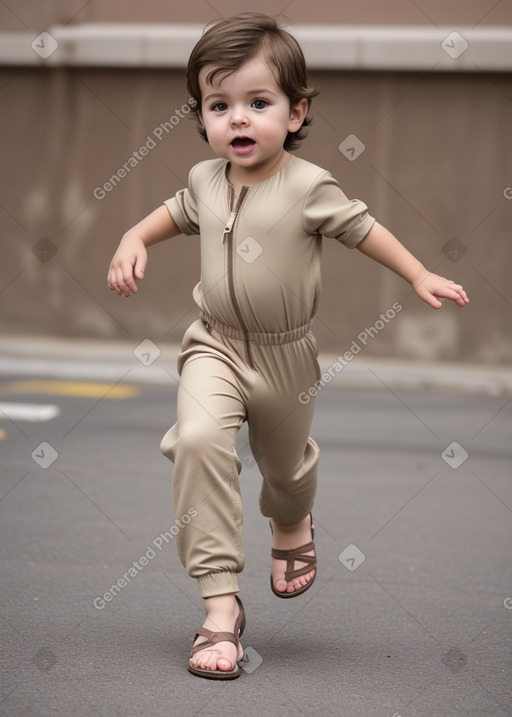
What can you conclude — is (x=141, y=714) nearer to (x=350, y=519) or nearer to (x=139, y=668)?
(x=139, y=668)

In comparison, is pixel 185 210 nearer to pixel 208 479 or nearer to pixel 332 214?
pixel 332 214

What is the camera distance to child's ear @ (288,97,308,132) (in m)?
3.35

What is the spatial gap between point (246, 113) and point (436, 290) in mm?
704

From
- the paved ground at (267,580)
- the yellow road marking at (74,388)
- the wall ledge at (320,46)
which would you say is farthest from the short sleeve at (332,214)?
the wall ledge at (320,46)

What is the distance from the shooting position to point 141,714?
117 inches

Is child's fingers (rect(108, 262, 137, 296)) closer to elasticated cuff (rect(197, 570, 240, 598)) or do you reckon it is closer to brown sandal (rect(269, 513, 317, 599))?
elasticated cuff (rect(197, 570, 240, 598))

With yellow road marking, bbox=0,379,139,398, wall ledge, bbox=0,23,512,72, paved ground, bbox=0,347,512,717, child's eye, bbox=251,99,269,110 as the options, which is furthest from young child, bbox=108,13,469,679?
wall ledge, bbox=0,23,512,72

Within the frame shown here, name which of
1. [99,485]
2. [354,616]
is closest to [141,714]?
[354,616]

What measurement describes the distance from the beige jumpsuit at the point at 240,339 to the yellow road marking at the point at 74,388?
16.6 feet

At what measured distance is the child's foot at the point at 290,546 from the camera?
146 inches

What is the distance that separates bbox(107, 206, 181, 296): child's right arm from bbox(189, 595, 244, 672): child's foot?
0.89 m

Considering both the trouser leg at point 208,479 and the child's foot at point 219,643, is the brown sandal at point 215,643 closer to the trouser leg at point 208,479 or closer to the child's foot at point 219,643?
the child's foot at point 219,643

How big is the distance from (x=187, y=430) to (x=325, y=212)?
0.71 meters

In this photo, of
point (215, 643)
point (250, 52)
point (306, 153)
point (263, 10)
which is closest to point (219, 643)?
point (215, 643)
